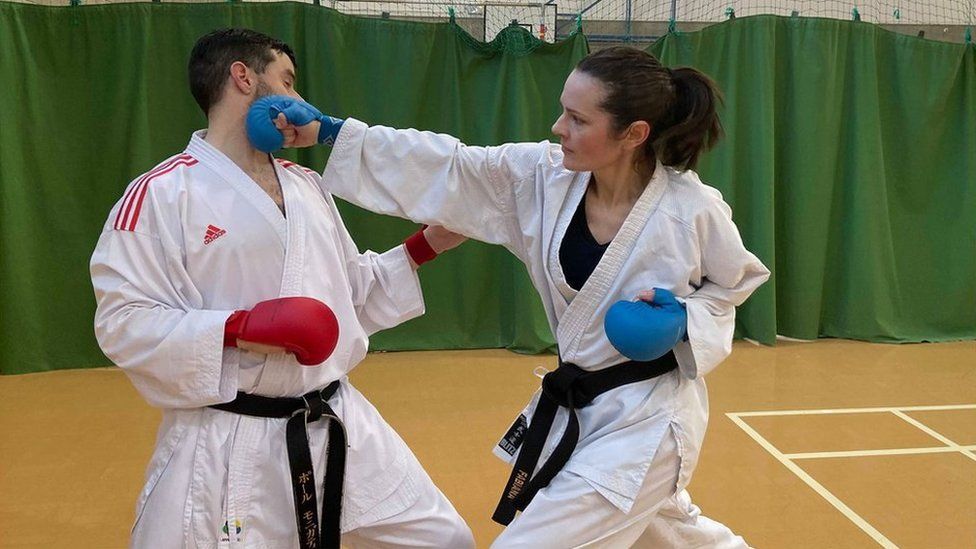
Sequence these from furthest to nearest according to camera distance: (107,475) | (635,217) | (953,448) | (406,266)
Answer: (953,448)
(107,475)
(406,266)
(635,217)

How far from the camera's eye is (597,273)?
6.15ft

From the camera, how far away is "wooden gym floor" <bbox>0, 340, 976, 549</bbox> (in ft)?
9.39

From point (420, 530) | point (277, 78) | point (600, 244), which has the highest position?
point (277, 78)

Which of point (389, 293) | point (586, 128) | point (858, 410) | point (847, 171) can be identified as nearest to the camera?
point (586, 128)

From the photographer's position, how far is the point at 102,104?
4531 mm

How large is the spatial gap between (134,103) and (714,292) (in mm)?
3772

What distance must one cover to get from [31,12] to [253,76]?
3326 mm

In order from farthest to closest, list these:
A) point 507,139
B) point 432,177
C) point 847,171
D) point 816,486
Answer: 1. point 847,171
2. point 507,139
3. point 816,486
4. point 432,177

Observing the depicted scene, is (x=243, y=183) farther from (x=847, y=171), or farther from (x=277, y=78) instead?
(x=847, y=171)

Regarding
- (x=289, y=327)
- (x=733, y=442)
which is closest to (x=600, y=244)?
(x=289, y=327)

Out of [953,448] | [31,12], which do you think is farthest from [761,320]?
[31,12]

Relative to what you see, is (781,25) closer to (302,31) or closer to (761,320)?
(761,320)

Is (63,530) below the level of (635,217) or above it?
below

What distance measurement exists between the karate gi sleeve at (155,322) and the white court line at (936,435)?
3.29 metres
